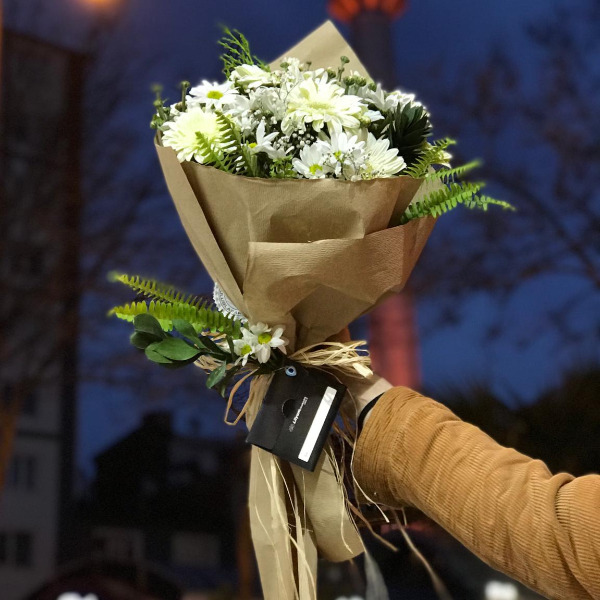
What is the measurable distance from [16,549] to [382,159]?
2628 millimetres

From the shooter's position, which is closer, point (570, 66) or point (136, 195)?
point (136, 195)

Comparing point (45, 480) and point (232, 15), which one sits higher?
point (232, 15)

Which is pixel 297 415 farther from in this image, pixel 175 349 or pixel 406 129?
pixel 406 129

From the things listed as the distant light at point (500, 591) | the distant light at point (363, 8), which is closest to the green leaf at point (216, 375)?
the distant light at point (500, 591)

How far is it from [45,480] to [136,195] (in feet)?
4.14

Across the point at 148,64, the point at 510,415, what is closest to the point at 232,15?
the point at 148,64

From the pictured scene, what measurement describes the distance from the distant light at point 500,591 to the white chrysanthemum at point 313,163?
1.85 meters

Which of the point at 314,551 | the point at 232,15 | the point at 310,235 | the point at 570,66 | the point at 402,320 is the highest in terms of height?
the point at 232,15

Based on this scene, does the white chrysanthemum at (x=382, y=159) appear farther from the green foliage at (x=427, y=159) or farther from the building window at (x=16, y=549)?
the building window at (x=16, y=549)

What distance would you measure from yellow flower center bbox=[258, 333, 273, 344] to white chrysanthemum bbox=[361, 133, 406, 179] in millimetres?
237

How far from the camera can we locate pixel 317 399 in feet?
3.22

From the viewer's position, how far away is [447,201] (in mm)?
941

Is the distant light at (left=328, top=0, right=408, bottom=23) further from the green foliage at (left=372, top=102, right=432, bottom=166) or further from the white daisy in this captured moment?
the white daisy

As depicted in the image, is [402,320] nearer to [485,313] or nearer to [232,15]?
[485,313]
